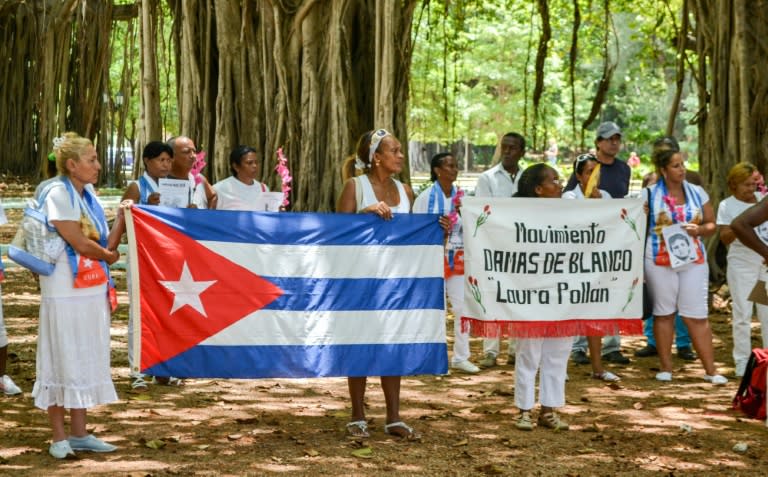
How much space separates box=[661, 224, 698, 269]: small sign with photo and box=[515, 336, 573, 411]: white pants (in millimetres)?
1660

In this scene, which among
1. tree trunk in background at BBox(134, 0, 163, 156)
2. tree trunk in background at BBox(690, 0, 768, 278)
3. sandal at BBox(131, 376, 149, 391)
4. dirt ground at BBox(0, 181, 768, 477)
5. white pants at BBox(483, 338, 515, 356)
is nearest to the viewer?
dirt ground at BBox(0, 181, 768, 477)

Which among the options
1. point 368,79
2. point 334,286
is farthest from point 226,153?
point 334,286

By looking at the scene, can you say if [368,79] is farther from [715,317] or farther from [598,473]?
[598,473]

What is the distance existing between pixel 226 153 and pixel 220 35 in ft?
3.91

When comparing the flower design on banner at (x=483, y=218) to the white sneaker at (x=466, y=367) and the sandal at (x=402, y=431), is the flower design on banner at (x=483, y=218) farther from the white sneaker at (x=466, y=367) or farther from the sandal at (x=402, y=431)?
the white sneaker at (x=466, y=367)

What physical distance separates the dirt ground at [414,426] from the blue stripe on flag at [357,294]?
70 centimetres

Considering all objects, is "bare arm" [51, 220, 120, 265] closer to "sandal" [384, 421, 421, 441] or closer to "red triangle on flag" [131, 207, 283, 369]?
"red triangle on flag" [131, 207, 283, 369]

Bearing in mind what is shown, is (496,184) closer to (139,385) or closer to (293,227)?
(293,227)

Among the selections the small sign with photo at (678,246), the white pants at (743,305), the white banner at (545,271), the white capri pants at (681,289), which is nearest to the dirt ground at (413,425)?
the white pants at (743,305)

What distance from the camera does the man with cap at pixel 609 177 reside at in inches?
307

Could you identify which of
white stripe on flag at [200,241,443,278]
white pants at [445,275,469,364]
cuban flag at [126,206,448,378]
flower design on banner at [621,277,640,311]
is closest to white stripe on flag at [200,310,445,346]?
cuban flag at [126,206,448,378]

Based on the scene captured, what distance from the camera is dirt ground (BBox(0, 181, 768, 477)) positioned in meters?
5.12

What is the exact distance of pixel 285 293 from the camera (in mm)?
5562

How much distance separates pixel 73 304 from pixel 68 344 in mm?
188
